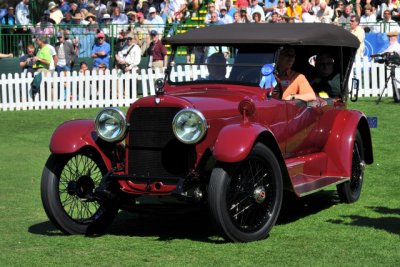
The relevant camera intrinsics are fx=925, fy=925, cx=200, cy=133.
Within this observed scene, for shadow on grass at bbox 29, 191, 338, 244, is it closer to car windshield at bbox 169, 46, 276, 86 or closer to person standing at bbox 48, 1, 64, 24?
car windshield at bbox 169, 46, 276, 86

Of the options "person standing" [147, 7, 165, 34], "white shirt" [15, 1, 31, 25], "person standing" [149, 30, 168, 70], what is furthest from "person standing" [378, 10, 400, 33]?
"white shirt" [15, 1, 31, 25]

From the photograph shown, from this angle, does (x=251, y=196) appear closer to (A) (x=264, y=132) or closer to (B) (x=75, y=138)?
(A) (x=264, y=132)

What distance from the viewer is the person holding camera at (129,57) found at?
2319 cm

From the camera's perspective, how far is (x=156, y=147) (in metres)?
8.16

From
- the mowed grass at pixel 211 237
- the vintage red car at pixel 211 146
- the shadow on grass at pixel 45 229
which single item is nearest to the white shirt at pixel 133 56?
the mowed grass at pixel 211 237

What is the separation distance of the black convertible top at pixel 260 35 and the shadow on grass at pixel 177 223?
1.74m

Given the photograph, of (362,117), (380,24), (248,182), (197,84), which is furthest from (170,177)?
(380,24)

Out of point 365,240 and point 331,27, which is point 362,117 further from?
point 365,240

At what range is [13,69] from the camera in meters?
25.0

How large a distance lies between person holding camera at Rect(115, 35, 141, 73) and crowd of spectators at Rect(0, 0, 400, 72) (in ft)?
0.08

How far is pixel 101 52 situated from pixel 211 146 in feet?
53.8

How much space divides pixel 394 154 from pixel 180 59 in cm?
492

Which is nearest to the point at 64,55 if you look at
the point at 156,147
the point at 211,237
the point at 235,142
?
the point at 156,147

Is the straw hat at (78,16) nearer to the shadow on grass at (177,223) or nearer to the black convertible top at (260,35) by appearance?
the black convertible top at (260,35)
